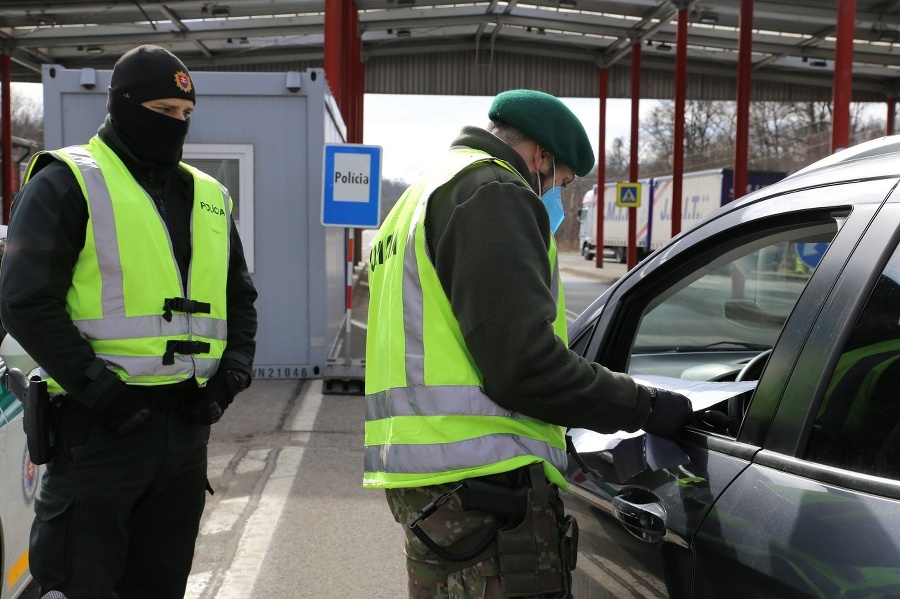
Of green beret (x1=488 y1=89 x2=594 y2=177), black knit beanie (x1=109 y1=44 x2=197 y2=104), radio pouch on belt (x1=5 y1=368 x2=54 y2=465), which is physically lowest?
radio pouch on belt (x1=5 y1=368 x2=54 y2=465)

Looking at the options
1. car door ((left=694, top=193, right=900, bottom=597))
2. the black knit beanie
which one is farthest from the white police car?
car door ((left=694, top=193, right=900, bottom=597))

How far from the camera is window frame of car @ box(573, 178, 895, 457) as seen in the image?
68.1 inches

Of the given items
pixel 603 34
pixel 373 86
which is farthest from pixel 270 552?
pixel 373 86

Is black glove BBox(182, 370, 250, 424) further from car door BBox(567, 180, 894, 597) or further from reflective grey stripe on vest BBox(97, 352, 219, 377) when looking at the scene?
car door BBox(567, 180, 894, 597)

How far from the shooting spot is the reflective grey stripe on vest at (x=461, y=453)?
75.0 inches

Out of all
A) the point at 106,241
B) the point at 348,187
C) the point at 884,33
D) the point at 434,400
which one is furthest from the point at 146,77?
the point at 884,33

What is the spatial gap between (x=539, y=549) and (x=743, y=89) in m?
19.6

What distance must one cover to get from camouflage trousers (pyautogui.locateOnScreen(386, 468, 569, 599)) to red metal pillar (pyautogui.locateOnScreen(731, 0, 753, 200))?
1898cm

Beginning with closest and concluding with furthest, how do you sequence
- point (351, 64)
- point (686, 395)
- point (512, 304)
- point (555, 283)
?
1. point (512, 304)
2. point (555, 283)
3. point (686, 395)
4. point (351, 64)

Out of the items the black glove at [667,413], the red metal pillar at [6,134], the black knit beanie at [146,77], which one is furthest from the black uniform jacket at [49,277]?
the red metal pillar at [6,134]

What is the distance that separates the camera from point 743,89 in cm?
1980

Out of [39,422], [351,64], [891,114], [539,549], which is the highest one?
[891,114]

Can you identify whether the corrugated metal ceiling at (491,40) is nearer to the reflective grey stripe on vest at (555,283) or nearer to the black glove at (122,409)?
the black glove at (122,409)

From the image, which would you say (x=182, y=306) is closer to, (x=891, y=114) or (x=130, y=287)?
(x=130, y=287)
